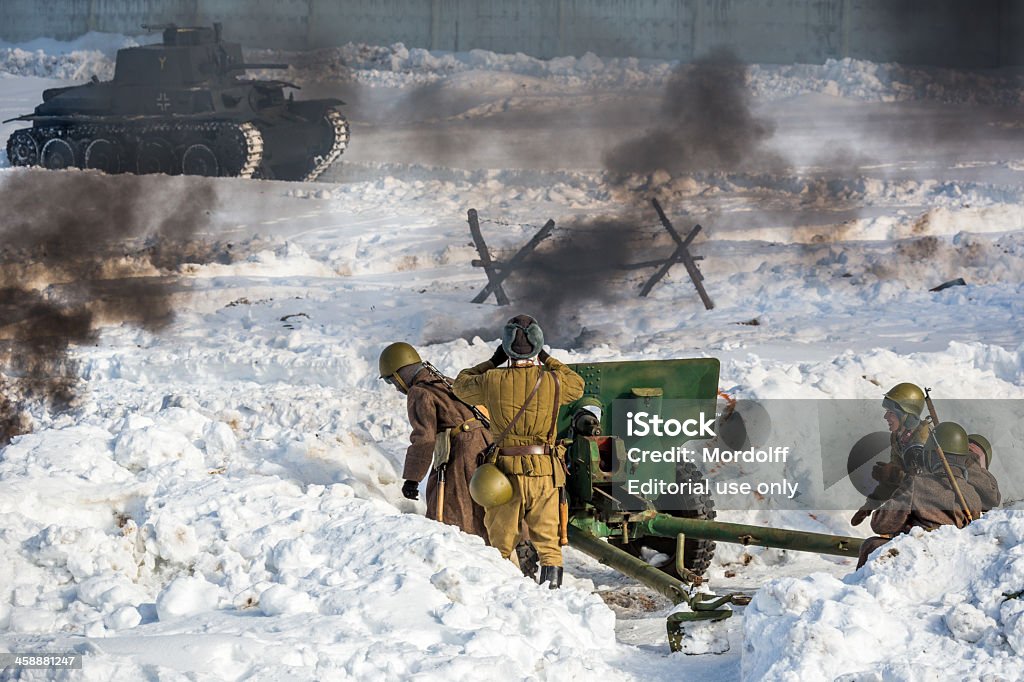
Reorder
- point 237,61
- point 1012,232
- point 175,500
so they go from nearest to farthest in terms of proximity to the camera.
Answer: point 175,500 < point 1012,232 < point 237,61

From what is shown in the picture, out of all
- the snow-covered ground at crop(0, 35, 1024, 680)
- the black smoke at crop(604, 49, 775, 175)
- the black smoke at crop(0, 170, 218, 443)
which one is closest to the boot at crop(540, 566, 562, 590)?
the snow-covered ground at crop(0, 35, 1024, 680)

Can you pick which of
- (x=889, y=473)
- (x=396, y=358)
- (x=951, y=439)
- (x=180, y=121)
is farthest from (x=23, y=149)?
(x=951, y=439)

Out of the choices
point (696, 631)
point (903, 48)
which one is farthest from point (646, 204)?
point (696, 631)

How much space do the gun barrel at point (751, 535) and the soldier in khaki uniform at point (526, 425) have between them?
2.31 ft

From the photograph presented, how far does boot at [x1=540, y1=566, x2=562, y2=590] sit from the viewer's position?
740 cm

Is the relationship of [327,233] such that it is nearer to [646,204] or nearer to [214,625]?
[646,204]

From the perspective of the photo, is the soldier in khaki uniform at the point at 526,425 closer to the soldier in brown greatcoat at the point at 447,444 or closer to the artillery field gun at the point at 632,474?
the soldier in brown greatcoat at the point at 447,444

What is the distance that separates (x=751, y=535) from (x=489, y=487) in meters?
1.34

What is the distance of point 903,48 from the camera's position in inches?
1126

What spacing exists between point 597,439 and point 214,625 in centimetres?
264

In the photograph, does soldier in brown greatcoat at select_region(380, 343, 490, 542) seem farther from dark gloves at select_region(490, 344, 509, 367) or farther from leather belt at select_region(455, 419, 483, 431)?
dark gloves at select_region(490, 344, 509, 367)

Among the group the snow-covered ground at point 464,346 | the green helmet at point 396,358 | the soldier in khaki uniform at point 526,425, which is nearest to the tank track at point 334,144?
the snow-covered ground at point 464,346

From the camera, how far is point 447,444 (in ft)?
25.6

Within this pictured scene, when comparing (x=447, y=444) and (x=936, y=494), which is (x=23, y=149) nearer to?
(x=447, y=444)
